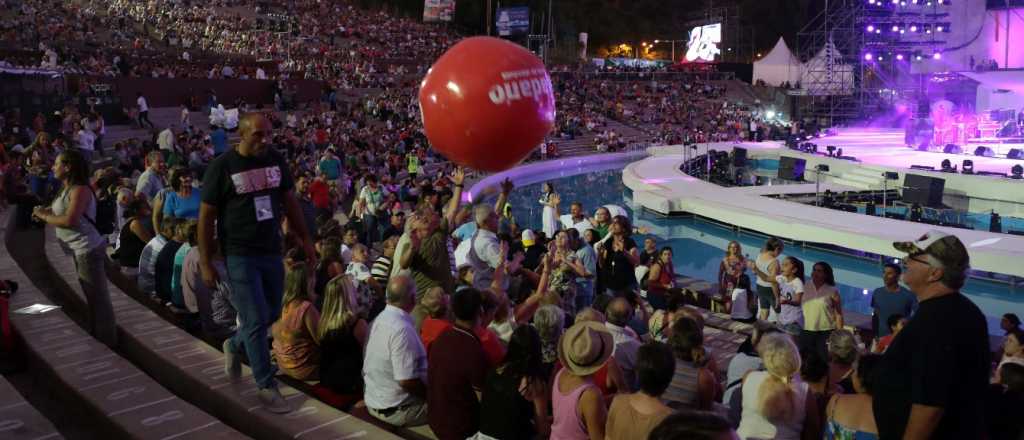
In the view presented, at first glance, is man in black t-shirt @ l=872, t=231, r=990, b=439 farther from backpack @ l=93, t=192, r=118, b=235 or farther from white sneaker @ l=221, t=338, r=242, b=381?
backpack @ l=93, t=192, r=118, b=235

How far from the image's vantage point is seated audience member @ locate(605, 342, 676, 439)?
2.98 metres

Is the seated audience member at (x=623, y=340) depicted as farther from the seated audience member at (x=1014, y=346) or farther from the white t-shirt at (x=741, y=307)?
the white t-shirt at (x=741, y=307)

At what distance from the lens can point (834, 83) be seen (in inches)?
1447

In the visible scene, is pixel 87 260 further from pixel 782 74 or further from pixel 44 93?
pixel 782 74

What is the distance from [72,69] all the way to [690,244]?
15482 mm

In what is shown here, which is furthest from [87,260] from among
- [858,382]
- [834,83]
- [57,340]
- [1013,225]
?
→ [834,83]

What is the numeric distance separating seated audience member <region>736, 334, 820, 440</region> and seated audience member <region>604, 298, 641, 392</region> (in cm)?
83

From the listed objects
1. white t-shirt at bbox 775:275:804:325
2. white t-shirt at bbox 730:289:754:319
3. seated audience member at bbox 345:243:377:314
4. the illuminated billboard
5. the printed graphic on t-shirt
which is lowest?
white t-shirt at bbox 730:289:754:319

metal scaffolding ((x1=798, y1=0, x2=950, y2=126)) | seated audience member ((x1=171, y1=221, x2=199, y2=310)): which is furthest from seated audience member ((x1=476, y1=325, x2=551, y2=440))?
metal scaffolding ((x1=798, y1=0, x2=950, y2=126))

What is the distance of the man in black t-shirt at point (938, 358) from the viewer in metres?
2.48

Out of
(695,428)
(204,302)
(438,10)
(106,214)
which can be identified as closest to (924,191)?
(106,214)

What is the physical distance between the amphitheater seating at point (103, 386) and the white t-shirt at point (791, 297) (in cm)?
515

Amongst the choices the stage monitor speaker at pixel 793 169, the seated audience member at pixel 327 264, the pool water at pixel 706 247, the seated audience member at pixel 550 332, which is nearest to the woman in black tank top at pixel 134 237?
the seated audience member at pixel 327 264

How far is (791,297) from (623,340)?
3435mm
